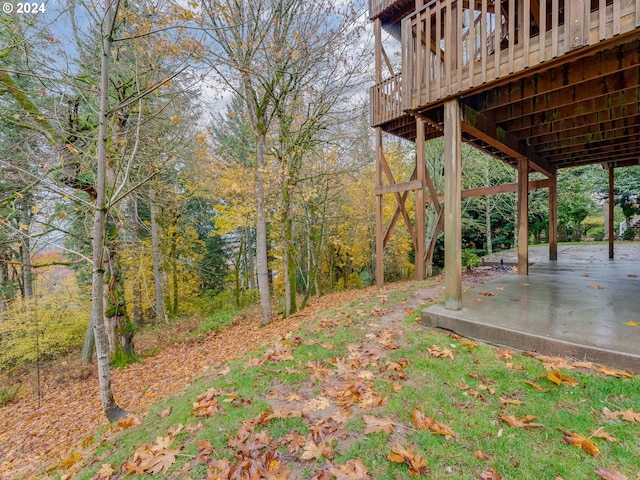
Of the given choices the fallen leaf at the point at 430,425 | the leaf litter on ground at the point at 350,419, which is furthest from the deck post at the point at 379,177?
the fallen leaf at the point at 430,425

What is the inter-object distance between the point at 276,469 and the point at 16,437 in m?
5.35

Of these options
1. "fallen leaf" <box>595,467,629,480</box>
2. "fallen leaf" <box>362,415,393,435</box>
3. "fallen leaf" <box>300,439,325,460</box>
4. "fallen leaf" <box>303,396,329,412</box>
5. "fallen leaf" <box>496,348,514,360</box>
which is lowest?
"fallen leaf" <box>303,396,329,412</box>

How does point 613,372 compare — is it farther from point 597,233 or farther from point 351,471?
point 597,233

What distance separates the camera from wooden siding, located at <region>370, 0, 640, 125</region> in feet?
8.18

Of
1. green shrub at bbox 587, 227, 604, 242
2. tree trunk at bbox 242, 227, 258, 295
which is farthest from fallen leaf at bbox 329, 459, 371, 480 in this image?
green shrub at bbox 587, 227, 604, 242

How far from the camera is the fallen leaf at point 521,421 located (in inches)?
76.5

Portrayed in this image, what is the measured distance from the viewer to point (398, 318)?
13.8 ft

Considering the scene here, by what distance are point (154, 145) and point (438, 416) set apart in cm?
666

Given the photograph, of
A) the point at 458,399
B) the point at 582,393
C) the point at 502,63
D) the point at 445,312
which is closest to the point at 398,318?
the point at 445,312

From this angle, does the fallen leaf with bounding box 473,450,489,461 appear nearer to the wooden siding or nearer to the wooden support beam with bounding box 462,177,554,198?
the wooden siding

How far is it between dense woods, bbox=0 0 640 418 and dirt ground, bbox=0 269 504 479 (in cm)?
70

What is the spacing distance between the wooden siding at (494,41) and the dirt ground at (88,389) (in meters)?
3.21

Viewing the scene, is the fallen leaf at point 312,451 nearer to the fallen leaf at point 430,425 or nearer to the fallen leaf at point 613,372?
the fallen leaf at point 430,425

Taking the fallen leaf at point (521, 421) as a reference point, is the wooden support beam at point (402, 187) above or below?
above
